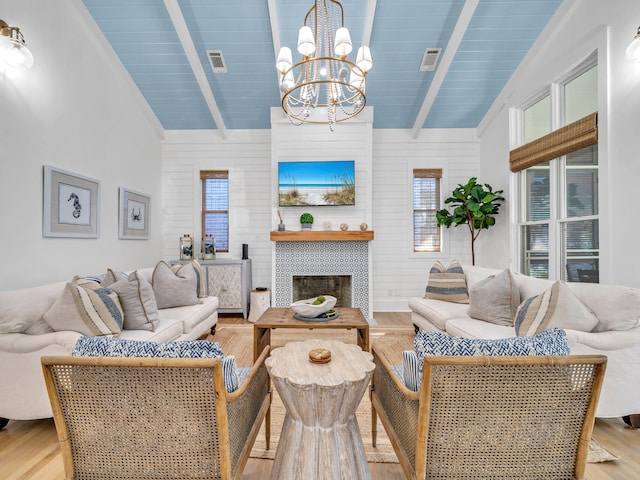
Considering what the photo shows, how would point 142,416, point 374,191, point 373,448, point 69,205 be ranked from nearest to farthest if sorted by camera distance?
1. point 142,416
2. point 373,448
3. point 69,205
4. point 374,191

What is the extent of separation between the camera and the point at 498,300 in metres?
2.92

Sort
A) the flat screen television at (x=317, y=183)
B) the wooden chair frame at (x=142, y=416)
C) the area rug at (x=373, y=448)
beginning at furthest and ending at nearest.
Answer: the flat screen television at (x=317, y=183), the area rug at (x=373, y=448), the wooden chair frame at (x=142, y=416)

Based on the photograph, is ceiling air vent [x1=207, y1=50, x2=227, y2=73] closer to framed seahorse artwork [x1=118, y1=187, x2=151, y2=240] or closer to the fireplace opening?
framed seahorse artwork [x1=118, y1=187, x2=151, y2=240]

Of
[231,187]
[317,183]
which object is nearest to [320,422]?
[317,183]

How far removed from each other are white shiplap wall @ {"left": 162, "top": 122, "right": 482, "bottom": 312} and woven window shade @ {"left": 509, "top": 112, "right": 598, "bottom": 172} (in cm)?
114

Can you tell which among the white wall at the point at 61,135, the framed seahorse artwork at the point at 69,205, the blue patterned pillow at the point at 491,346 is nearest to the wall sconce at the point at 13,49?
the white wall at the point at 61,135

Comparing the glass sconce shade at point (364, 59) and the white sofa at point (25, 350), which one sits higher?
the glass sconce shade at point (364, 59)

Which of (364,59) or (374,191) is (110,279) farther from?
(374,191)

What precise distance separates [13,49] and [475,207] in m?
4.90

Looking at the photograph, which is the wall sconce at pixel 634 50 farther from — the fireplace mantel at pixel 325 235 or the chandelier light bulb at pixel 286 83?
the fireplace mantel at pixel 325 235

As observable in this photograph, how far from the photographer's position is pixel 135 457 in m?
1.21

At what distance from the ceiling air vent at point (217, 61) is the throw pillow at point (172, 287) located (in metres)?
2.51

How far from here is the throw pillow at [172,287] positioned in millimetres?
3467

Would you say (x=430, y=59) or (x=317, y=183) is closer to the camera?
(x=430, y=59)
